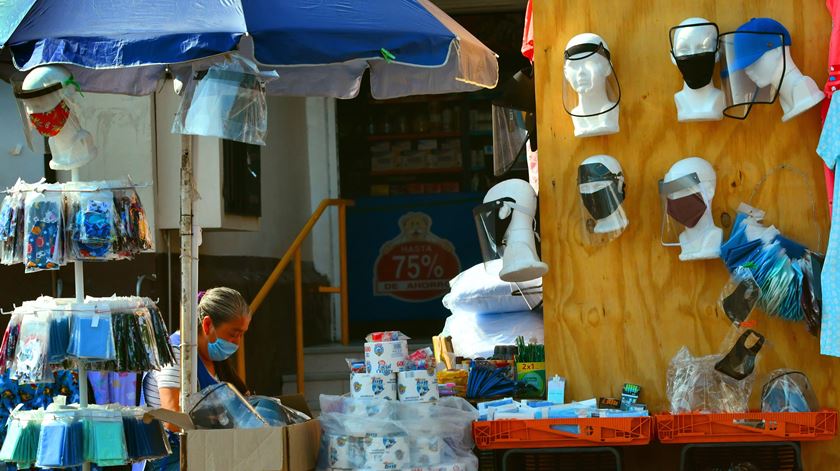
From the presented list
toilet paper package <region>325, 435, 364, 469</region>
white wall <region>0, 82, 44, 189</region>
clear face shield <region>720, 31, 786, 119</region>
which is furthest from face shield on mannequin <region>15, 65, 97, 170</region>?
white wall <region>0, 82, 44, 189</region>

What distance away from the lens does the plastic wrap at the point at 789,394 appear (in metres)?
4.28

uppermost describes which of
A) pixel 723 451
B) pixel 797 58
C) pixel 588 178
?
pixel 797 58

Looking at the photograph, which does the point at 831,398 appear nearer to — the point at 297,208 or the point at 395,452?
the point at 395,452

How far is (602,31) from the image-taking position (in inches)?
184

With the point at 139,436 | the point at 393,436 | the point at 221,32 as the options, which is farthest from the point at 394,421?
the point at 221,32

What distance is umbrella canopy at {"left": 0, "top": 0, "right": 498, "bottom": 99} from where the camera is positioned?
146 inches

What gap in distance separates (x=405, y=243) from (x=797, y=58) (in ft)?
18.0

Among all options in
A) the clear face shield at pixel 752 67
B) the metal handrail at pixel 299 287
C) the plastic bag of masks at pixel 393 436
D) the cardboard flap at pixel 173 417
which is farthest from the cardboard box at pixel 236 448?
the metal handrail at pixel 299 287

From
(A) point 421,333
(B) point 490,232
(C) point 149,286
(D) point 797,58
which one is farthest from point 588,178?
(A) point 421,333

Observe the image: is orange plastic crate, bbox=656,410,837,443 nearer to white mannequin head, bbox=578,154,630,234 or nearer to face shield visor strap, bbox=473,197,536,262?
white mannequin head, bbox=578,154,630,234

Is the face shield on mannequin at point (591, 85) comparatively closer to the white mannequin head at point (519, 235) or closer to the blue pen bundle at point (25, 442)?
the white mannequin head at point (519, 235)

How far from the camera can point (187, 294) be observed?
4.22 meters

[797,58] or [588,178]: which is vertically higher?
[797,58]

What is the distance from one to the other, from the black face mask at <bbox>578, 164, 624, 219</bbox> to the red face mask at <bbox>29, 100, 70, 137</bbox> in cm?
189
